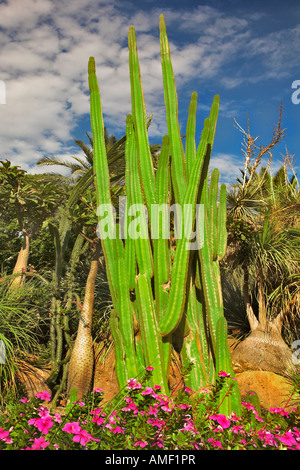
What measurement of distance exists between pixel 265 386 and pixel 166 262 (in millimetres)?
3027

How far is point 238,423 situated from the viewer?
212 centimetres

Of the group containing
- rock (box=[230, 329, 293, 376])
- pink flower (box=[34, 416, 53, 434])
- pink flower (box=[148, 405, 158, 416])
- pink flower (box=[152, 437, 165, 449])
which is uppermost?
pink flower (box=[34, 416, 53, 434])

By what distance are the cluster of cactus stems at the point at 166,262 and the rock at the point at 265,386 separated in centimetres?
210

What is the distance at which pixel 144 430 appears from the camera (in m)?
1.81

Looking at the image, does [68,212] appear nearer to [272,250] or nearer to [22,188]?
[22,188]

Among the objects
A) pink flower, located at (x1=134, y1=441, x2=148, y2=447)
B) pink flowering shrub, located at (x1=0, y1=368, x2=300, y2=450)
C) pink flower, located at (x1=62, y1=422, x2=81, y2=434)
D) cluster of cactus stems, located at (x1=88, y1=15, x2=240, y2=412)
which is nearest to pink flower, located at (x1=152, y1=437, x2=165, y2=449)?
pink flowering shrub, located at (x1=0, y1=368, x2=300, y2=450)

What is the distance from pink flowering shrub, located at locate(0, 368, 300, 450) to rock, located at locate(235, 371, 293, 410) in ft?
9.82

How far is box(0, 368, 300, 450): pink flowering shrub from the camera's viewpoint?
1.80 meters

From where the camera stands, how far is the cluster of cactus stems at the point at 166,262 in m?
3.23

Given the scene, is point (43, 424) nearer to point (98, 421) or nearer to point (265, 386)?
point (98, 421)

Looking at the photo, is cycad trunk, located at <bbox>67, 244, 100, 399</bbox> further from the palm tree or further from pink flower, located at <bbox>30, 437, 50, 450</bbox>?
pink flower, located at <bbox>30, 437, 50, 450</bbox>

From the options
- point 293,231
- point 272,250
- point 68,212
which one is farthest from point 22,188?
point 293,231

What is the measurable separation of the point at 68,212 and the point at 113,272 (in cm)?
264

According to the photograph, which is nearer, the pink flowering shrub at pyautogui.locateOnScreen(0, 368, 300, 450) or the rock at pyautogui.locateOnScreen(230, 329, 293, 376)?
the pink flowering shrub at pyautogui.locateOnScreen(0, 368, 300, 450)
